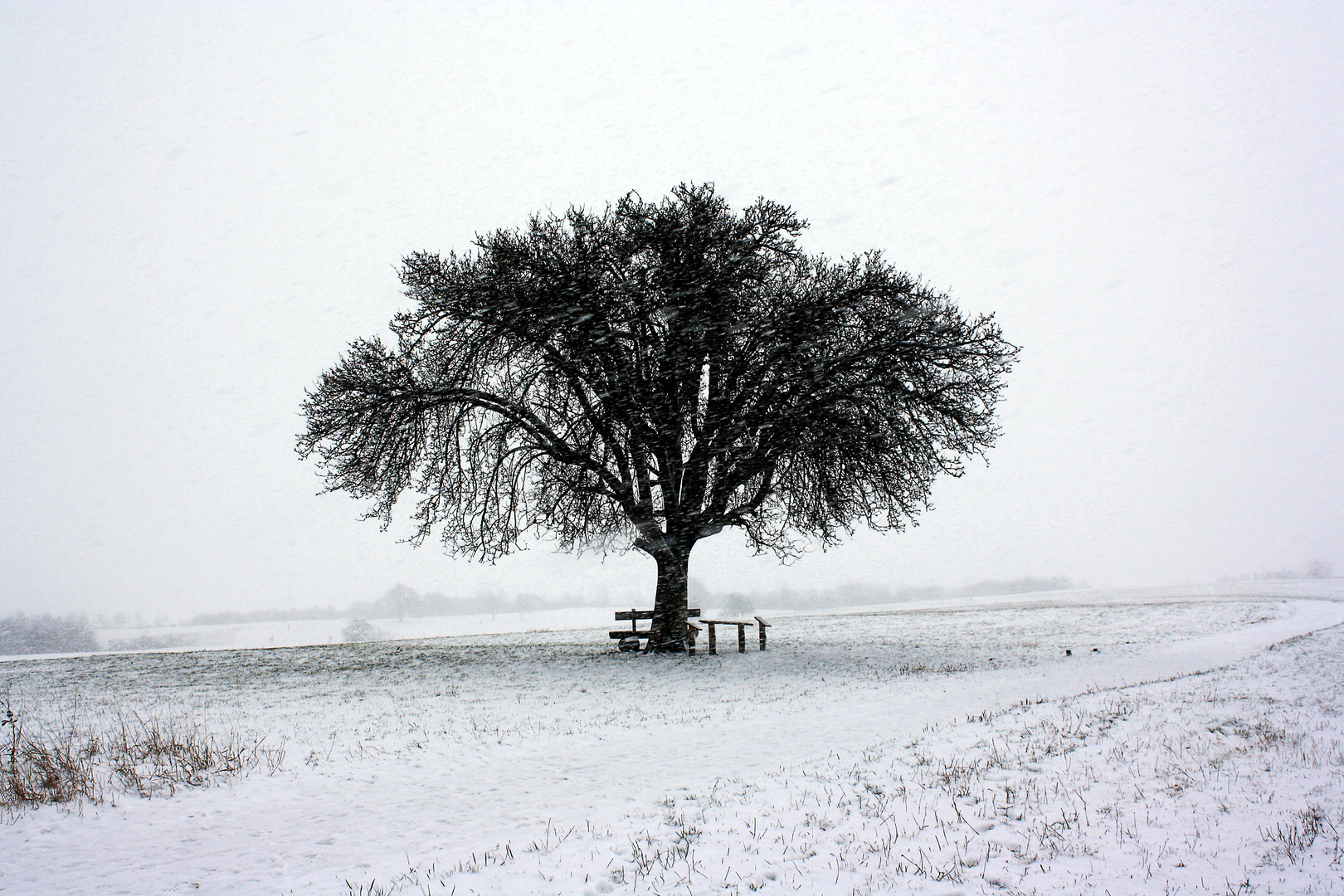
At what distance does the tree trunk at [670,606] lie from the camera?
17312 millimetres

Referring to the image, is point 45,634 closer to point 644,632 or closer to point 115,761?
point 644,632

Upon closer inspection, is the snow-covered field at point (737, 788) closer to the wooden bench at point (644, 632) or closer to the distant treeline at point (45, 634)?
the wooden bench at point (644, 632)

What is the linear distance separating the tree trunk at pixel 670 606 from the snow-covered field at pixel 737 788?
3966 millimetres

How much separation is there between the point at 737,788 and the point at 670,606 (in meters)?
11.1

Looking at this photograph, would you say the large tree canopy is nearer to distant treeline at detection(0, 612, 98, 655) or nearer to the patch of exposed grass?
the patch of exposed grass

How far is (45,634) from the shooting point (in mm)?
46781

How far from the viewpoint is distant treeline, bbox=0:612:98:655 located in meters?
43.3

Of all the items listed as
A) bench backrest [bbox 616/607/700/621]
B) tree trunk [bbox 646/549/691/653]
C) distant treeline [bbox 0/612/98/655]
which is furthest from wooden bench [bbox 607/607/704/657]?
distant treeline [bbox 0/612/98/655]

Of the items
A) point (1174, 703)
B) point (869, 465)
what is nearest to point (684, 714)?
point (1174, 703)

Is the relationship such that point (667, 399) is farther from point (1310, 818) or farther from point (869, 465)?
point (1310, 818)

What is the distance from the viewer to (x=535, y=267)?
53.5 ft

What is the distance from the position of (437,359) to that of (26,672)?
11.5 meters

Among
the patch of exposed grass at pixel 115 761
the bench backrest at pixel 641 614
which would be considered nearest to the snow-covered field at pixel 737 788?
the patch of exposed grass at pixel 115 761

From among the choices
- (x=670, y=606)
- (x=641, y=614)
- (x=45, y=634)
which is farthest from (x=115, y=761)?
(x=45, y=634)
